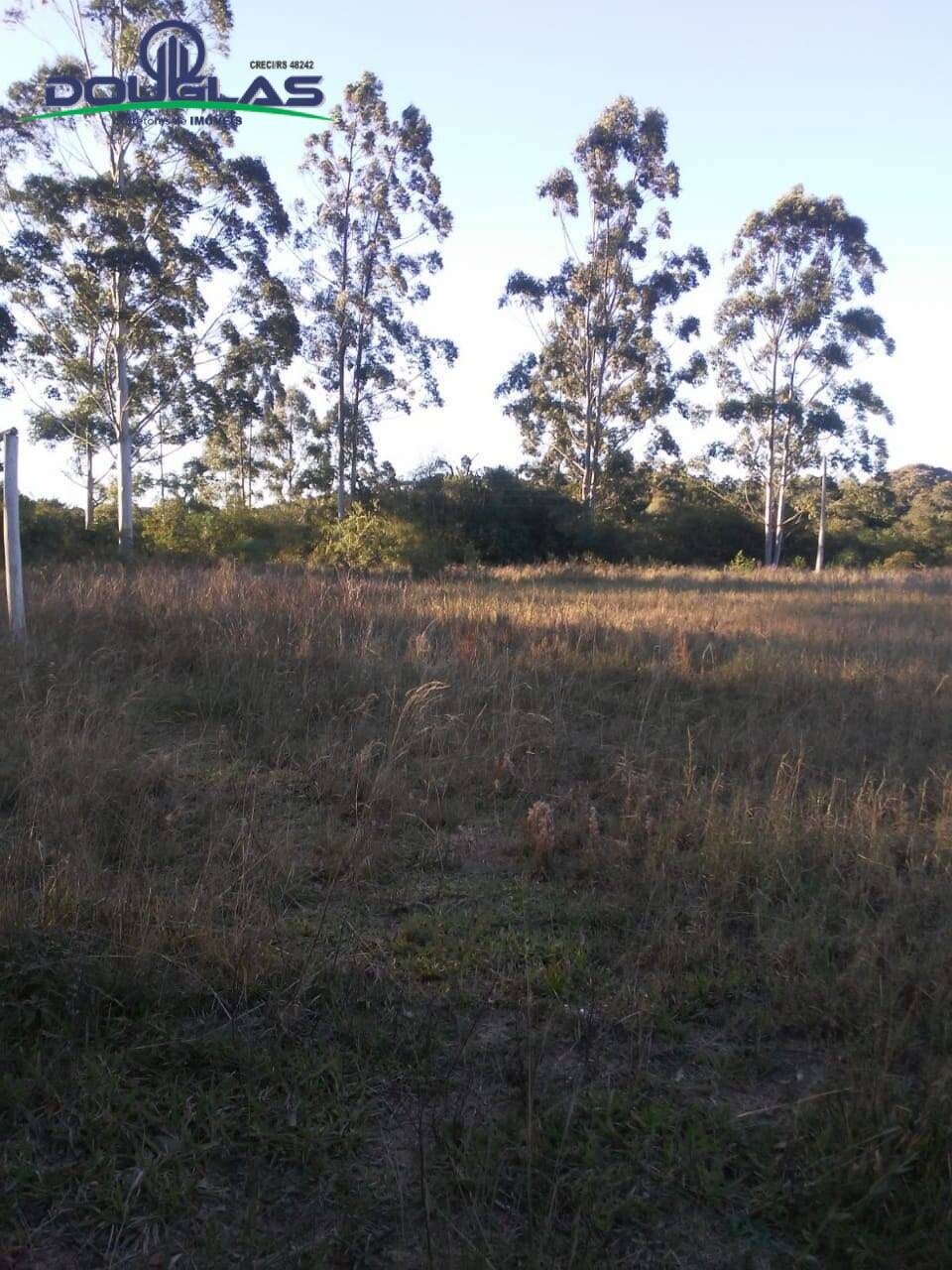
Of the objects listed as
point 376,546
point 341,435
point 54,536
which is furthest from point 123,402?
point 341,435

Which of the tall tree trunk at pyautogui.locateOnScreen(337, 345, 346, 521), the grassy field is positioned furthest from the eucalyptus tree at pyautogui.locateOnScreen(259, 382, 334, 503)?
the grassy field

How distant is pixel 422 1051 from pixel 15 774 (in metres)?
2.64

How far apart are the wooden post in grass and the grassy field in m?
0.66

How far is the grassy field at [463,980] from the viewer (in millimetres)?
2113

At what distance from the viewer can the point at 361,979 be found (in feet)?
9.59

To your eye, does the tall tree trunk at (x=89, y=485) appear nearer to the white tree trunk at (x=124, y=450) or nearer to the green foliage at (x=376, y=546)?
the white tree trunk at (x=124, y=450)

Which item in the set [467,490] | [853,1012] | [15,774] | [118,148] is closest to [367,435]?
[467,490]

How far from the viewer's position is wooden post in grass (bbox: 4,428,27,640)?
6.52 metres

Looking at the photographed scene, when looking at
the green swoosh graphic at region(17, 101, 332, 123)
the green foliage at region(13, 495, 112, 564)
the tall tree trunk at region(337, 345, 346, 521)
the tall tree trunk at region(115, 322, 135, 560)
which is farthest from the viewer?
the tall tree trunk at region(337, 345, 346, 521)

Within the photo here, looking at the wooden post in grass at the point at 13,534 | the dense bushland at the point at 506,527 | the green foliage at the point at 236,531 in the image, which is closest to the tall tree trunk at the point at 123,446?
the dense bushland at the point at 506,527

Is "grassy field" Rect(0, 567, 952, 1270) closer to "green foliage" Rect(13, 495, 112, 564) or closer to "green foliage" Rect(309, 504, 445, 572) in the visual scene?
"green foliage" Rect(13, 495, 112, 564)

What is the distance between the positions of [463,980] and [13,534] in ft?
16.7

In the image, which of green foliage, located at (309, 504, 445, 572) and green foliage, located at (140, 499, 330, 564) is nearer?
green foliage, located at (309, 504, 445, 572)

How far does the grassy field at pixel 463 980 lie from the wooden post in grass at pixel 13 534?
0.66 meters
